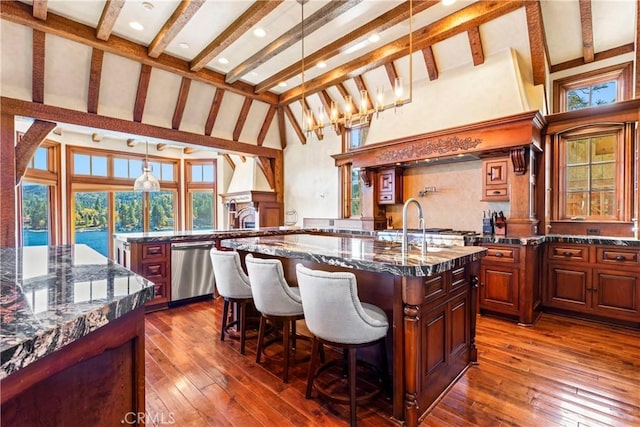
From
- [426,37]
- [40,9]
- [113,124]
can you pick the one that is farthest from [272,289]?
[113,124]

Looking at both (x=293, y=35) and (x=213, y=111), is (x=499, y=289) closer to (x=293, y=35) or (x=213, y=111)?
(x=293, y=35)

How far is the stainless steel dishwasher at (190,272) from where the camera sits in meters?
4.16

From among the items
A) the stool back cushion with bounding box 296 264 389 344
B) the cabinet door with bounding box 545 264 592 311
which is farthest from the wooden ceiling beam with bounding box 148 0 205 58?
the cabinet door with bounding box 545 264 592 311

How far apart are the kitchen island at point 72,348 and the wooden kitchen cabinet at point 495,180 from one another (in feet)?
13.7

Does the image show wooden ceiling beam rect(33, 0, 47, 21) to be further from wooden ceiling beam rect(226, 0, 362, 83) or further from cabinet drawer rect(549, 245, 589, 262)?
cabinet drawer rect(549, 245, 589, 262)

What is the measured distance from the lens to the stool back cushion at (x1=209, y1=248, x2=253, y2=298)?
2668 millimetres

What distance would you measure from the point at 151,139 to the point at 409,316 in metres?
5.67

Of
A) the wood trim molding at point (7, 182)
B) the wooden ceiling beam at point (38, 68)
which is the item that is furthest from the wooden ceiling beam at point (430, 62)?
the wood trim molding at point (7, 182)

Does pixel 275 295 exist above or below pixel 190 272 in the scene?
above

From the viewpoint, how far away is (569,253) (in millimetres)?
3615

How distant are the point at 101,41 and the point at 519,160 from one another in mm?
5713

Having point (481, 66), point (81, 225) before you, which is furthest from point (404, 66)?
point (81, 225)

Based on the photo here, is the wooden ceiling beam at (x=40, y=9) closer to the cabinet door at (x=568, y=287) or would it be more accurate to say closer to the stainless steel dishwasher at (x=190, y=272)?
the stainless steel dishwasher at (x=190, y=272)

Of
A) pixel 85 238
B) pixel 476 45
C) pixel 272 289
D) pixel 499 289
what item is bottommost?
pixel 499 289
